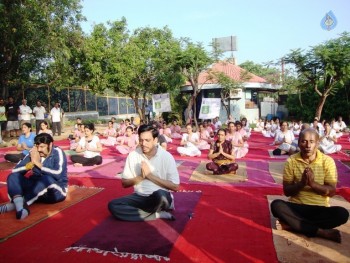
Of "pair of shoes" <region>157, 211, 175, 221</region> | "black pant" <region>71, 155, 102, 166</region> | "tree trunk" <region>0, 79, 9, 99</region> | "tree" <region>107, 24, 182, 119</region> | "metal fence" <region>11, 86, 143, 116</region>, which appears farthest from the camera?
"metal fence" <region>11, 86, 143, 116</region>

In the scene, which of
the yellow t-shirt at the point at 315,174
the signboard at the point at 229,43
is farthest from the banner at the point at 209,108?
the signboard at the point at 229,43

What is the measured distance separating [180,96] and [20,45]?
12768mm

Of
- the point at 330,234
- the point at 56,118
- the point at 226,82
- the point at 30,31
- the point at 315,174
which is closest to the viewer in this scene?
the point at 330,234

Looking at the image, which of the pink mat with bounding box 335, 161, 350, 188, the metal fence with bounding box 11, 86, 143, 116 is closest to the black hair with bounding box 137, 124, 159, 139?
the pink mat with bounding box 335, 161, 350, 188

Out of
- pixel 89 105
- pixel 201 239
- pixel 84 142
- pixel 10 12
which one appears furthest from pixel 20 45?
pixel 89 105

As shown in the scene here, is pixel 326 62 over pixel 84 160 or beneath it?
over

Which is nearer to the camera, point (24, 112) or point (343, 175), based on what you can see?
point (343, 175)

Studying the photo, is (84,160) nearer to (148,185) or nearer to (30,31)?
(148,185)

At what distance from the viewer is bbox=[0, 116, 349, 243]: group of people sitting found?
341 cm

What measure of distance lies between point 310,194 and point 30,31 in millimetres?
10159

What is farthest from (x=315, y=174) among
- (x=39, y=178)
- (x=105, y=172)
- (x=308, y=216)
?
(x=105, y=172)

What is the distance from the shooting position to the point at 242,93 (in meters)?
21.9

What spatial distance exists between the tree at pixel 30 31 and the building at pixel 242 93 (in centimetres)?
915

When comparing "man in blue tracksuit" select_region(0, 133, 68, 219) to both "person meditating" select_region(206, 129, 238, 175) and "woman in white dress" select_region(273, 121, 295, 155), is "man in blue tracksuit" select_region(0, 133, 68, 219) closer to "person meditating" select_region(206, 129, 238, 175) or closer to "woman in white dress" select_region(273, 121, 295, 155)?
"person meditating" select_region(206, 129, 238, 175)
